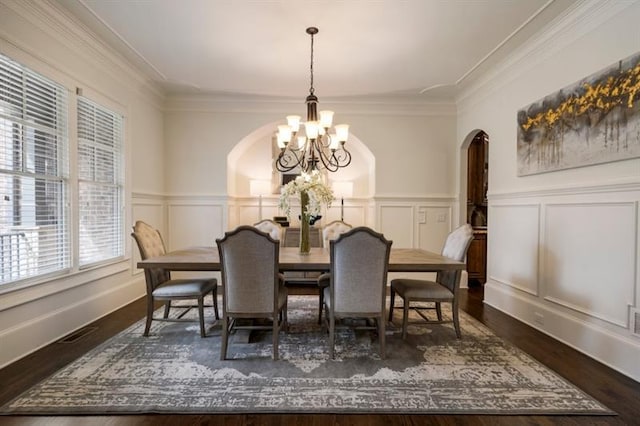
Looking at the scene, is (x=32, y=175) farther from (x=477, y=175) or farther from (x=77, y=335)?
(x=477, y=175)

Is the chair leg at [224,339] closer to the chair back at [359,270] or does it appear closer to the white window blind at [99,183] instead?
the chair back at [359,270]

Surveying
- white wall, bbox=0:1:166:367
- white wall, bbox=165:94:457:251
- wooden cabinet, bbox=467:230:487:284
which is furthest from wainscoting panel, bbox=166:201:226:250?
wooden cabinet, bbox=467:230:487:284

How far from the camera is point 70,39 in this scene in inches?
114

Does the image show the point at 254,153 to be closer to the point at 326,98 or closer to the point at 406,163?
the point at 326,98

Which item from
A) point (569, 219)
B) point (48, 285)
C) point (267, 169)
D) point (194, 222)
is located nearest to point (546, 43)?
point (569, 219)

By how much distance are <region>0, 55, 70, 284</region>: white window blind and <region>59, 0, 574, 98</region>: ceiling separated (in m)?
0.79

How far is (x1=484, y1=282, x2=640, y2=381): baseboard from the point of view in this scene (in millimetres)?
2232

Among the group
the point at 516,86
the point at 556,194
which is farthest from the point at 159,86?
the point at 556,194

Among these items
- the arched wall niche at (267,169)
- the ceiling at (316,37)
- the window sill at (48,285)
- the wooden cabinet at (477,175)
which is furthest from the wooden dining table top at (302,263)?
the wooden cabinet at (477,175)

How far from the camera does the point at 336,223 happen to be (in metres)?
3.82

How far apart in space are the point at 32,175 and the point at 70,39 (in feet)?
4.39

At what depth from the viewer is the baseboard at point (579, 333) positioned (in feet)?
7.32

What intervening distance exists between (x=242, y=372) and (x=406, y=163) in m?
3.85

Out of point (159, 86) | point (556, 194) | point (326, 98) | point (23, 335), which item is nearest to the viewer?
point (23, 335)
